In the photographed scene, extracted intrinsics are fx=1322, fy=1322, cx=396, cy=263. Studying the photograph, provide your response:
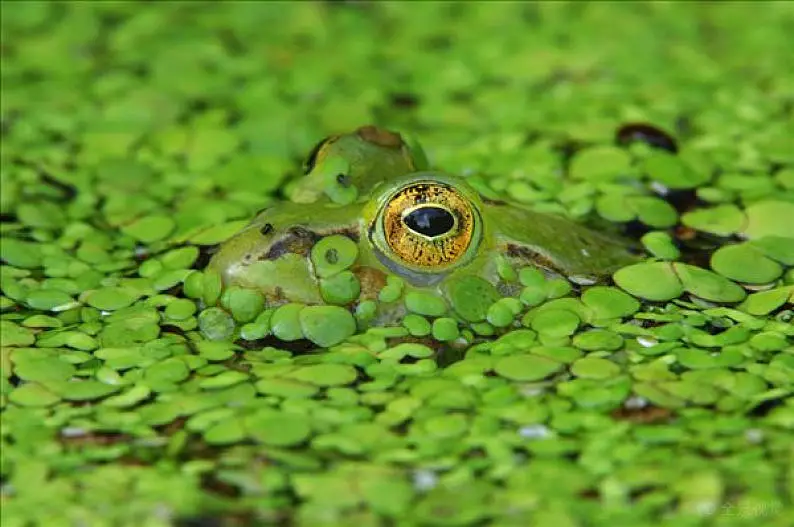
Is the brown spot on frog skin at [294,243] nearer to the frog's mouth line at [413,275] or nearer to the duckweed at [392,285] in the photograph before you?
the duckweed at [392,285]

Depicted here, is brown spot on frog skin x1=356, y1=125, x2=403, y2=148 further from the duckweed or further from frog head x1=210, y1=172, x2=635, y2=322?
frog head x1=210, y1=172, x2=635, y2=322

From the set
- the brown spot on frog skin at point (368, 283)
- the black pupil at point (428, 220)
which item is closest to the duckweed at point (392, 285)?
the brown spot on frog skin at point (368, 283)

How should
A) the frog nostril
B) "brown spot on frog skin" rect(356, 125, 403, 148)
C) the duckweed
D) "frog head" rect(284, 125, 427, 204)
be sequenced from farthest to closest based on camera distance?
"brown spot on frog skin" rect(356, 125, 403, 148) < "frog head" rect(284, 125, 427, 204) < the frog nostril < the duckweed

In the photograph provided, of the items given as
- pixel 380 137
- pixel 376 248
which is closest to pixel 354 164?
pixel 380 137

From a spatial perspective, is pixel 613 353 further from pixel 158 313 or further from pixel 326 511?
pixel 158 313

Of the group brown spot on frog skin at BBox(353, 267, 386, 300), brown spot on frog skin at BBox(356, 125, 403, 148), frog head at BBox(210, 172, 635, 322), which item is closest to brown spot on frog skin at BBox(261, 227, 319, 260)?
frog head at BBox(210, 172, 635, 322)

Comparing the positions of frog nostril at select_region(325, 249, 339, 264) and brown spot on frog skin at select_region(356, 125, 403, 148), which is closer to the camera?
frog nostril at select_region(325, 249, 339, 264)

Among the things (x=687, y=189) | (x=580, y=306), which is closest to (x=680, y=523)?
(x=580, y=306)
